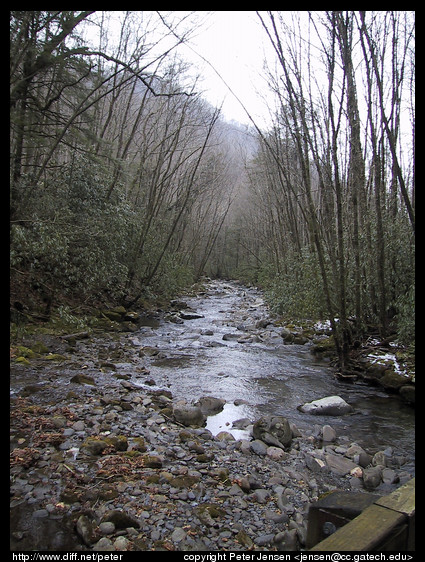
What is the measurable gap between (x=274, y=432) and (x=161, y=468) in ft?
4.31

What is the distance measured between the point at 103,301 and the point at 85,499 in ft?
27.0

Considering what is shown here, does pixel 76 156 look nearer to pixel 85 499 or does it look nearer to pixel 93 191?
→ pixel 93 191

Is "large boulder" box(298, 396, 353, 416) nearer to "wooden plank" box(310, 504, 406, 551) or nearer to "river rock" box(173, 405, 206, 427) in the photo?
"river rock" box(173, 405, 206, 427)

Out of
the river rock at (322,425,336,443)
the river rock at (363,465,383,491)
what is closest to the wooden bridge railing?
the river rock at (363,465,383,491)

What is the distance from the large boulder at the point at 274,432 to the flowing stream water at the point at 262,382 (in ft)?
0.72

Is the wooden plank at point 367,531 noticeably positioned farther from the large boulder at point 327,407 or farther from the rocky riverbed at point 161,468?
the large boulder at point 327,407

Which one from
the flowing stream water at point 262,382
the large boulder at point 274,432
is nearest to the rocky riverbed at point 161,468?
the large boulder at point 274,432

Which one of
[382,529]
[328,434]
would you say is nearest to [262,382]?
[328,434]

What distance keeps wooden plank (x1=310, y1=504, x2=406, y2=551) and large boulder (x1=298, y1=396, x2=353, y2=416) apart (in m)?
3.13

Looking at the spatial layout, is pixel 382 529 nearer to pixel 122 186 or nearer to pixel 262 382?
pixel 262 382

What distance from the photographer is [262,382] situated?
19.8 feet

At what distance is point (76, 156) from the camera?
333 inches

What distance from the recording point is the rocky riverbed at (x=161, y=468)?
226 centimetres

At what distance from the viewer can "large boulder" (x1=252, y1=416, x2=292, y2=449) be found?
3.76 meters
